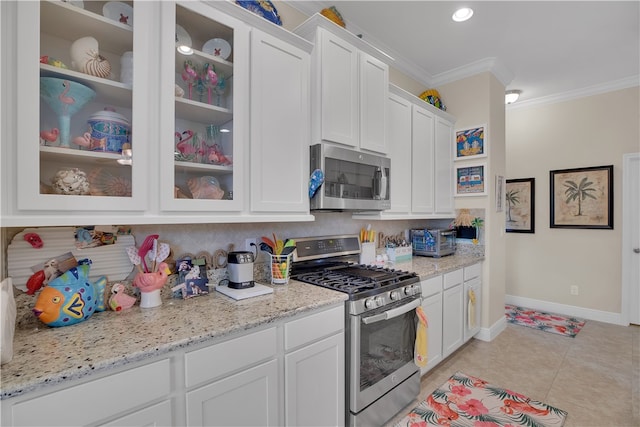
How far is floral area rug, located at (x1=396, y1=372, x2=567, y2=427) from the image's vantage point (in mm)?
1978

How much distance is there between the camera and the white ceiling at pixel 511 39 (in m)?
2.38

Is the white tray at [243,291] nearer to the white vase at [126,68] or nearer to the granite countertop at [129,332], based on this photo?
the granite countertop at [129,332]

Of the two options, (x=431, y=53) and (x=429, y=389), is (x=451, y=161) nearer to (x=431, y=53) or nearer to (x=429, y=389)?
(x=431, y=53)

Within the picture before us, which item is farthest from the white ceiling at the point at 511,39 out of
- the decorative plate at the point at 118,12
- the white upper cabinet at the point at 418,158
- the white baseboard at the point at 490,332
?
the white baseboard at the point at 490,332

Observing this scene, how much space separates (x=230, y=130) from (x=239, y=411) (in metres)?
1.31

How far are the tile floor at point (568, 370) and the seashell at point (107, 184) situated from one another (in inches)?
83.3

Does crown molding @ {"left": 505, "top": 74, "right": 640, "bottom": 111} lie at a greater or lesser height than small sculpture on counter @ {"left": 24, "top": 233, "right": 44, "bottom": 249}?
greater

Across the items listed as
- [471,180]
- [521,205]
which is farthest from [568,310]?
[471,180]

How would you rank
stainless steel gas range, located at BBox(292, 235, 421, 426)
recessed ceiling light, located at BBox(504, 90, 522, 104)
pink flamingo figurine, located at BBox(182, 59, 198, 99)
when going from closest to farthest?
pink flamingo figurine, located at BBox(182, 59, 198, 99), stainless steel gas range, located at BBox(292, 235, 421, 426), recessed ceiling light, located at BBox(504, 90, 522, 104)

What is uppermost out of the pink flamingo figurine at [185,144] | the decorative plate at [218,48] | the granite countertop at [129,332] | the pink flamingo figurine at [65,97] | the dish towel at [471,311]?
the decorative plate at [218,48]

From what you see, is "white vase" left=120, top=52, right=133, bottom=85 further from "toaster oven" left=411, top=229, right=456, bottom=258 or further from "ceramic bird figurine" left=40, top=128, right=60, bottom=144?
"toaster oven" left=411, top=229, right=456, bottom=258

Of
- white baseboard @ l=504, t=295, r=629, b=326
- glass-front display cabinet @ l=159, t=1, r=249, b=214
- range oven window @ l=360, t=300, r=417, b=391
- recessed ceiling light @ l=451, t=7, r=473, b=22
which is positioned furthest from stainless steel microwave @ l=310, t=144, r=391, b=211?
white baseboard @ l=504, t=295, r=629, b=326

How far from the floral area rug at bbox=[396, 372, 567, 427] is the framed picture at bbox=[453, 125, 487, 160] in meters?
2.29

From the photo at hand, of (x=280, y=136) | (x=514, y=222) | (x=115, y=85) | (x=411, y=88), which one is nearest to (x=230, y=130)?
(x=280, y=136)
